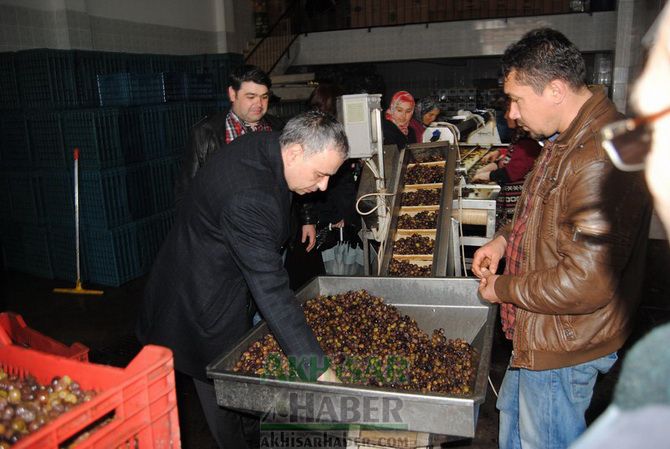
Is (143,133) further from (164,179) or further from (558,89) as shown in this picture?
(558,89)

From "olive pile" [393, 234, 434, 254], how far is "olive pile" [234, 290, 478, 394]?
106cm

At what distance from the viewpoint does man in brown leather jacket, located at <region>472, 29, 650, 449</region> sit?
1522 mm

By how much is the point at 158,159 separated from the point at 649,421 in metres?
5.72

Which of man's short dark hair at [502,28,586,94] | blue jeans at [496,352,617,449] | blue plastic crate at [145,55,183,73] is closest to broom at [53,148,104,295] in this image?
blue plastic crate at [145,55,183,73]

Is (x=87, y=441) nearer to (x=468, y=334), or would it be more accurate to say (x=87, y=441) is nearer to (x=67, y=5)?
(x=468, y=334)

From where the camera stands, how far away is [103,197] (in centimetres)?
503

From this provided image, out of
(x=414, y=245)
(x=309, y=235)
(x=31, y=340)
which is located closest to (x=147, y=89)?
(x=309, y=235)

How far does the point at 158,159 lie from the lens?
5727 millimetres

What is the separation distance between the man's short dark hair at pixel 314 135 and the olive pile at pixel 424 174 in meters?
1.96

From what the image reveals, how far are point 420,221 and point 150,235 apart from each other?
11.0ft

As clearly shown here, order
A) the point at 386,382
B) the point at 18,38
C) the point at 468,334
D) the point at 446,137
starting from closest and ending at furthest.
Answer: the point at 386,382 → the point at 468,334 → the point at 446,137 → the point at 18,38

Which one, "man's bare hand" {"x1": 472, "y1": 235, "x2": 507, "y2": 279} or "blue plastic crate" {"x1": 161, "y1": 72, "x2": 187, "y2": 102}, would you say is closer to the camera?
"man's bare hand" {"x1": 472, "y1": 235, "x2": 507, "y2": 279}

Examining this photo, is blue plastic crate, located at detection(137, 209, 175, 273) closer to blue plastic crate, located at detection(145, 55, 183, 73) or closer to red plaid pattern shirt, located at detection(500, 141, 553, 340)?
blue plastic crate, located at detection(145, 55, 183, 73)

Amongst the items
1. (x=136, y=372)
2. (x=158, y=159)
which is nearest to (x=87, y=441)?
(x=136, y=372)
